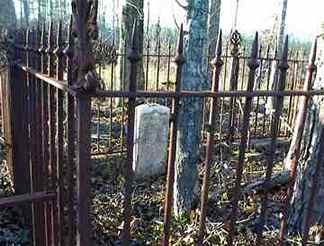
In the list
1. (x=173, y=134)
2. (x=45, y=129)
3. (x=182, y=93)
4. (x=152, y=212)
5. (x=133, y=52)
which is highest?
(x=133, y=52)

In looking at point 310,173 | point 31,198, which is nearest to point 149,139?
point 310,173

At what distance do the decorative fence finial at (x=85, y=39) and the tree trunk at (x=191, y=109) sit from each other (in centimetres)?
214

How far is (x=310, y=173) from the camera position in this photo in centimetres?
298

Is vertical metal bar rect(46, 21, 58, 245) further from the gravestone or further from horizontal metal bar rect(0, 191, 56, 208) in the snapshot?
the gravestone

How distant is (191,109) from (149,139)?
151cm

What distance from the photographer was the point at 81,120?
4.63 feet

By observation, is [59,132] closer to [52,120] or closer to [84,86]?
[52,120]

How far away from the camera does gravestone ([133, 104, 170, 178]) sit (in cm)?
486

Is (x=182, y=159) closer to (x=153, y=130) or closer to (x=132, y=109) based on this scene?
(x=153, y=130)

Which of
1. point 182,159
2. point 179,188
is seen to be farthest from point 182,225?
point 182,159

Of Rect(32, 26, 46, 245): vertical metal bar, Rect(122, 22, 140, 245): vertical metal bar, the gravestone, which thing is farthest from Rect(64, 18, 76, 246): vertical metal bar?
the gravestone

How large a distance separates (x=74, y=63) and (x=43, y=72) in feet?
2.80

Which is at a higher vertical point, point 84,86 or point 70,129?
point 84,86

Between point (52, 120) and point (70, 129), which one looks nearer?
point (70, 129)
